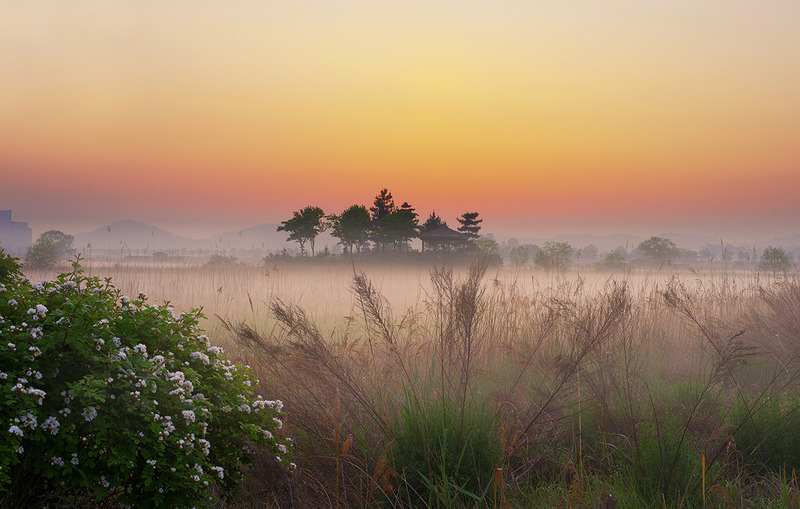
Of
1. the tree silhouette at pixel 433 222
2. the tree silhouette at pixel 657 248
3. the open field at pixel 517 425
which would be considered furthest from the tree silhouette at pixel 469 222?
the open field at pixel 517 425

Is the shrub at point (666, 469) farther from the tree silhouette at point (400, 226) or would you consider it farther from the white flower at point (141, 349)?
the tree silhouette at point (400, 226)

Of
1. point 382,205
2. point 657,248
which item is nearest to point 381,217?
point 382,205

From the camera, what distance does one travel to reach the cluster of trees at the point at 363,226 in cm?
5747

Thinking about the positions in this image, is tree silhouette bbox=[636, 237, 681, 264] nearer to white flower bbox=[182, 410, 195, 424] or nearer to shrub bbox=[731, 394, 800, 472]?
shrub bbox=[731, 394, 800, 472]

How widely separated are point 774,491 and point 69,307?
12.8ft

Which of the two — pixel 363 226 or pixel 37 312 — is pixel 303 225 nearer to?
pixel 363 226

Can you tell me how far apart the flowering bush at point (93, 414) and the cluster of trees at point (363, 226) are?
52588 mm

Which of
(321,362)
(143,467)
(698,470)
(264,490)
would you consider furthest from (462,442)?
(143,467)

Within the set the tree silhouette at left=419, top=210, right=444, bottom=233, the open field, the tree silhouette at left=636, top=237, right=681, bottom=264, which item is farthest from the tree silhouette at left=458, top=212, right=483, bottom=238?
Result: the open field

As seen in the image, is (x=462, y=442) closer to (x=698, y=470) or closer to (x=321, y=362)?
(x=321, y=362)

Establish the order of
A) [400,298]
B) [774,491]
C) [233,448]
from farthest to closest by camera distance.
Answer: [400,298] < [774,491] < [233,448]

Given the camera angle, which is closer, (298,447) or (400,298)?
(298,447)

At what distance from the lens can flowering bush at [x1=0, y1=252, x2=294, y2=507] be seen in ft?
6.39

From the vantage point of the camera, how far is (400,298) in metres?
12.3
